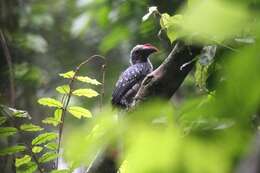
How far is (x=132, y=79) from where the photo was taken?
3064 millimetres

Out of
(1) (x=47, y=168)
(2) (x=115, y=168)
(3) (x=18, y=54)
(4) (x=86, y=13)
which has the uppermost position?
(4) (x=86, y=13)

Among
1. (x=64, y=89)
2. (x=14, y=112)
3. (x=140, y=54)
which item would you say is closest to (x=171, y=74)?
(x=14, y=112)

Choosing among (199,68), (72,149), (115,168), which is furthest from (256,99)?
(115,168)

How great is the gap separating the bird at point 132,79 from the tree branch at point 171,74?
1037 millimetres

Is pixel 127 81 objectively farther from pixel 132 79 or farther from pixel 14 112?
pixel 14 112

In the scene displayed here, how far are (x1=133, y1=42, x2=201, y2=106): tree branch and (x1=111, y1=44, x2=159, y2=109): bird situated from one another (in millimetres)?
1037

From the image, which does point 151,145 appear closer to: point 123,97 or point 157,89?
point 157,89

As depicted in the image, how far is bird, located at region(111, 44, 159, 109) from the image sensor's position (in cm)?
284

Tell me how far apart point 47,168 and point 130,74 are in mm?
987

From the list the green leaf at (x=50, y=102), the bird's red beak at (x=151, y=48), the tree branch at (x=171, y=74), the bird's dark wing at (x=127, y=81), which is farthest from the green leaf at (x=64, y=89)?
the bird's red beak at (x=151, y=48)

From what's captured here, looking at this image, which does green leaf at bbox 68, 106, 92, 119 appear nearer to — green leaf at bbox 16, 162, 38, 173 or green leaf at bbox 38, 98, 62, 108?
green leaf at bbox 38, 98, 62, 108

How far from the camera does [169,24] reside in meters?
1.26

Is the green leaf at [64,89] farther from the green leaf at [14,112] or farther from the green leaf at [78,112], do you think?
the green leaf at [14,112]

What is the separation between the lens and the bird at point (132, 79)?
112 inches
